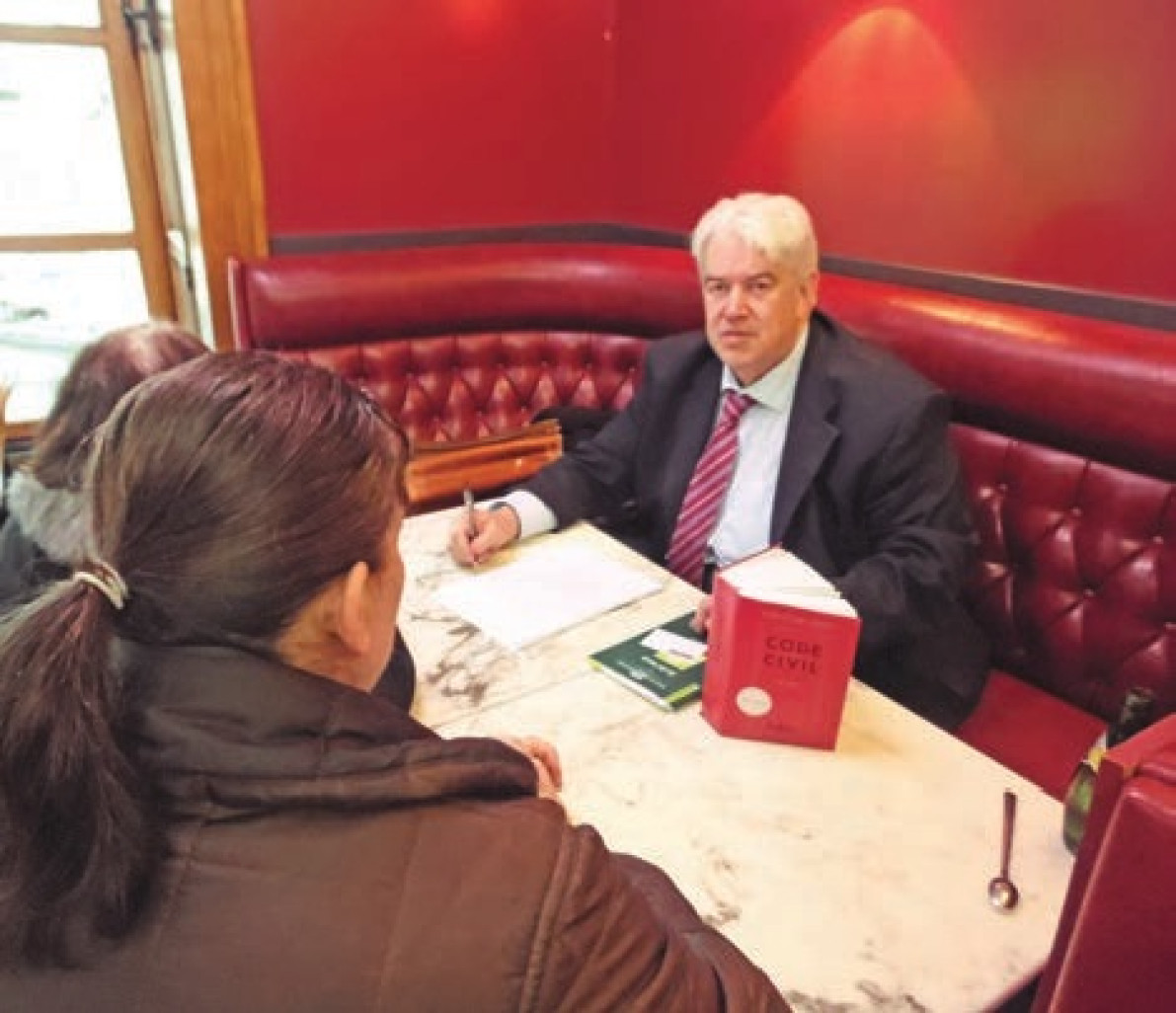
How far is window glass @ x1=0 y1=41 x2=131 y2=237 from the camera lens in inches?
109

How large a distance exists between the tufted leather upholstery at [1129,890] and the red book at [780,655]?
1.33 feet

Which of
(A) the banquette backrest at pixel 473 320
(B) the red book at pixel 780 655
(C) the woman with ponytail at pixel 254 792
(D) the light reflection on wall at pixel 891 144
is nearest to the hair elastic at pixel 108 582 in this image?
(C) the woman with ponytail at pixel 254 792

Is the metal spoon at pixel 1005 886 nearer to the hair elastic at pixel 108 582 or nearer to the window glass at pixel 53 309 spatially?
the hair elastic at pixel 108 582

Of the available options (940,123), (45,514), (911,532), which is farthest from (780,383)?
(45,514)

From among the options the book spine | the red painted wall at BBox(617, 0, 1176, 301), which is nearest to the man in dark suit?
the book spine

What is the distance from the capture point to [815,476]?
159cm

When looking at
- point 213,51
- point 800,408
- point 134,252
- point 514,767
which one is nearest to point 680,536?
point 800,408

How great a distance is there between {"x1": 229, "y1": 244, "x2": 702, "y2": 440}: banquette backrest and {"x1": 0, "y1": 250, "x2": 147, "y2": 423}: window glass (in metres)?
0.85

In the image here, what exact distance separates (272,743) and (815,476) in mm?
1199

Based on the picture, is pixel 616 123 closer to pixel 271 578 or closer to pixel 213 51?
pixel 213 51

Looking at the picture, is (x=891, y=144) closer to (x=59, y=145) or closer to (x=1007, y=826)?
(x=1007, y=826)

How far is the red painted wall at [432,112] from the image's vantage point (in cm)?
273

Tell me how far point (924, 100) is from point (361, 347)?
1.62 metres

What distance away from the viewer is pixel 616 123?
10.6ft
